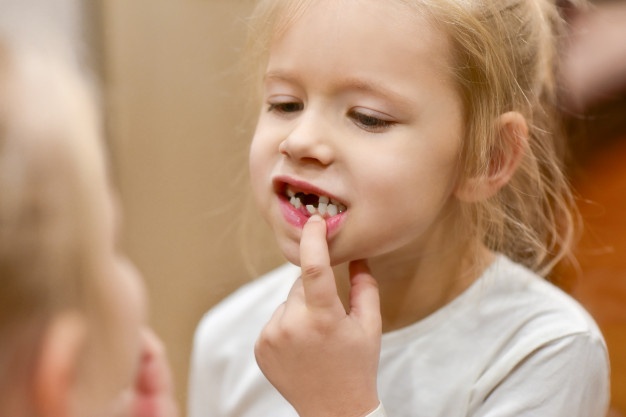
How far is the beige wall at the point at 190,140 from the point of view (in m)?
1.05

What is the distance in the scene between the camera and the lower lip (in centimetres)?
68

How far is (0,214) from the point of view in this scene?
455 mm

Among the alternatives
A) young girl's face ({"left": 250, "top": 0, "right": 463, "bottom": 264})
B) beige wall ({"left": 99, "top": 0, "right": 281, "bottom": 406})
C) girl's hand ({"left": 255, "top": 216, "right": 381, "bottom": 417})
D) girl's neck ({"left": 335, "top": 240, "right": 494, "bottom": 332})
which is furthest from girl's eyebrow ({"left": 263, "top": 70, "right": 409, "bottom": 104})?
beige wall ({"left": 99, "top": 0, "right": 281, "bottom": 406})

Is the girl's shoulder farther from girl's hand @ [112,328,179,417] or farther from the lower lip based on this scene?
girl's hand @ [112,328,179,417]

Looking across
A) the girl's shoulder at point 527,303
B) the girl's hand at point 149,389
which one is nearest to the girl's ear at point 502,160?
the girl's shoulder at point 527,303

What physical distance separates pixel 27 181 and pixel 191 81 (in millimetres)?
764

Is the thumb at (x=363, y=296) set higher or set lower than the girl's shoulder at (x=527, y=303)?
higher

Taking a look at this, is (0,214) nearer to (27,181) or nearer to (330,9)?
(27,181)

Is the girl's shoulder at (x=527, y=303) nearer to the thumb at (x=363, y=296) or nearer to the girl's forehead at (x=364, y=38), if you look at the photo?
the thumb at (x=363, y=296)

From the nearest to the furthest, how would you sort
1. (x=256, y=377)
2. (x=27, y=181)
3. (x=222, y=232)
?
(x=27, y=181) → (x=256, y=377) → (x=222, y=232)

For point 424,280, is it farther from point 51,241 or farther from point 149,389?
point 51,241

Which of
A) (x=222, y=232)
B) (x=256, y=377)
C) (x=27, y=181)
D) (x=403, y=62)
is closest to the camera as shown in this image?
(x=27, y=181)

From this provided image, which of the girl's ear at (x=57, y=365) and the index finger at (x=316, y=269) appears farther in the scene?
the index finger at (x=316, y=269)

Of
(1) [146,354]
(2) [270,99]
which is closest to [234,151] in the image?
(2) [270,99]
